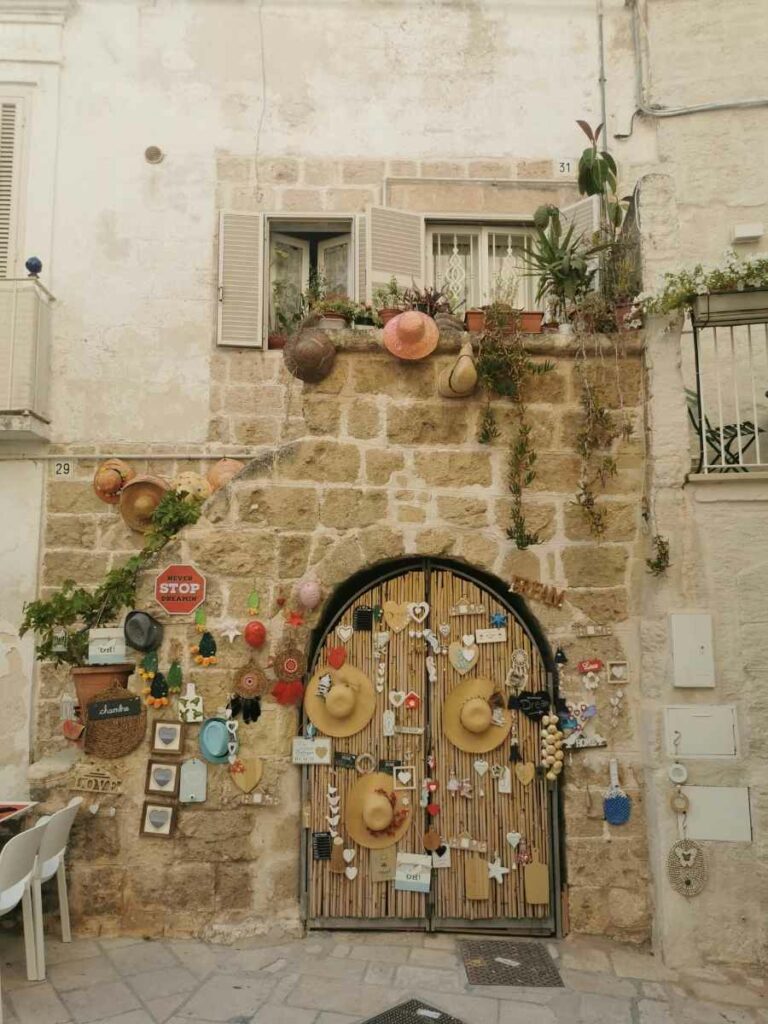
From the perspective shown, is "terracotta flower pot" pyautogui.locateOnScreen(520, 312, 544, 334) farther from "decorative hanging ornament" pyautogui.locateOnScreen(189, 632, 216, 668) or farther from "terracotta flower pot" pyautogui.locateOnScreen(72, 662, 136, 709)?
"terracotta flower pot" pyautogui.locateOnScreen(72, 662, 136, 709)

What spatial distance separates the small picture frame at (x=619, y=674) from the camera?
4512mm

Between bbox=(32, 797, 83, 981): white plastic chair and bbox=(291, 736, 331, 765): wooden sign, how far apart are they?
1.23 metres

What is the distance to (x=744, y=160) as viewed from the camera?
19.0 feet

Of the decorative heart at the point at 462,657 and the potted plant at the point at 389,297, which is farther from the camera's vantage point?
the potted plant at the point at 389,297

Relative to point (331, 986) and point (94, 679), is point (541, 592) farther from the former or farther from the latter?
point (94, 679)

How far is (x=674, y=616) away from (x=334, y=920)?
8.59 ft

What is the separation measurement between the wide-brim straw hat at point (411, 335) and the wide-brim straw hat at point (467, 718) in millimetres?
2010

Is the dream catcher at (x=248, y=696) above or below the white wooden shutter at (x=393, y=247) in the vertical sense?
below

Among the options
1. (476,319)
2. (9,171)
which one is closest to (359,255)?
(476,319)

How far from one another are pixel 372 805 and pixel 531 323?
3.09 m

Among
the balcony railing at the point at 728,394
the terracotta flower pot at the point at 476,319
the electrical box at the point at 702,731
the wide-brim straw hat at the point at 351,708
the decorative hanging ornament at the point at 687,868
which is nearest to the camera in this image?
the decorative hanging ornament at the point at 687,868

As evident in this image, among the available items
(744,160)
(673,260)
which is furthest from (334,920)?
(744,160)

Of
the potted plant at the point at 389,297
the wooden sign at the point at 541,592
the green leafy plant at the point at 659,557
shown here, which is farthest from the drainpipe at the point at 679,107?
the wooden sign at the point at 541,592

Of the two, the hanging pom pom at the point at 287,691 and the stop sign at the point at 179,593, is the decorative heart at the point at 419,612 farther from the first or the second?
the stop sign at the point at 179,593
